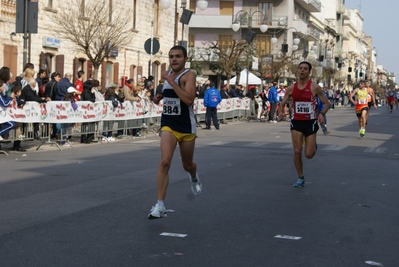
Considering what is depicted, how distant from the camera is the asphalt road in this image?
716 centimetres

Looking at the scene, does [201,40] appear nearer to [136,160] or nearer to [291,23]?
[291,23]

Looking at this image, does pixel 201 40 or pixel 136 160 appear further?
pixel 201 40

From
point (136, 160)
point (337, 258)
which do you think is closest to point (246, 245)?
point (337, 258)

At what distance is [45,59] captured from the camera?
111ft

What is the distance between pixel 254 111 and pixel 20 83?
23.3 m

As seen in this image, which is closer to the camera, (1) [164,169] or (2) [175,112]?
(1) [164,169]

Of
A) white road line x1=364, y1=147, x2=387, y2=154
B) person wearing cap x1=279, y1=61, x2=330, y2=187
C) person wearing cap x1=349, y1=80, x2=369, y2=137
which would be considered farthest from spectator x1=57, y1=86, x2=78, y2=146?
person wearing cap x1=349, y1=80, x2=369, y2=137

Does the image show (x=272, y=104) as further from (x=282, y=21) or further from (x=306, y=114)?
(x=282, y=21)

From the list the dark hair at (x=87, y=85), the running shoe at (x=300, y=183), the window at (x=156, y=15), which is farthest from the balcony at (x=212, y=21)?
the running shoe at (x=300, y=183)

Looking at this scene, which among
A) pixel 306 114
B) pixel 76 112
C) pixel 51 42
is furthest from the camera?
pixel 51 42

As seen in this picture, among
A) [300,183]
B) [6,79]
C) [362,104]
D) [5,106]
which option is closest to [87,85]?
[6,79]

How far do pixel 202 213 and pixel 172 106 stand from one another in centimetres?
123

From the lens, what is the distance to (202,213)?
9.53m

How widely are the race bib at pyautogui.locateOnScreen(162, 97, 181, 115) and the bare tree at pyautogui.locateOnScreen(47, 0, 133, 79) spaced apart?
74.4 ft
